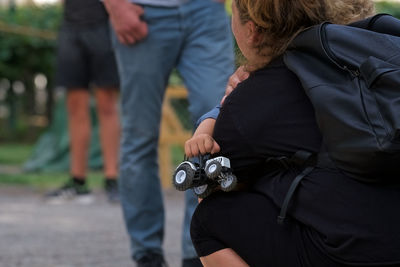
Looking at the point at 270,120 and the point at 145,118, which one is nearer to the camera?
the point at 270,120

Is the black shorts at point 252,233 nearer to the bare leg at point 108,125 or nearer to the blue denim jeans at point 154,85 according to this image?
the blue denim jeans at point 154,85

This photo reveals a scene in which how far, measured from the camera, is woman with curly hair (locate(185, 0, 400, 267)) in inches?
69.3

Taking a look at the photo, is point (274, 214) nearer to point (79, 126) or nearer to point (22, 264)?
point (22, 264)

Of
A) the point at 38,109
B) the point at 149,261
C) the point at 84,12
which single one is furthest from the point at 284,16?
the point at 38,109

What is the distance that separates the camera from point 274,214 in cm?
191

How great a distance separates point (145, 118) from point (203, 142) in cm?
112

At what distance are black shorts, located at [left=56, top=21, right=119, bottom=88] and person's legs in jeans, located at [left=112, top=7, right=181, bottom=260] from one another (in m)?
2.69

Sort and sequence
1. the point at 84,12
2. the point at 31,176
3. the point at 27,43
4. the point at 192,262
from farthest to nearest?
the point at 27,43 < the point at 31,176 < the point at 84,12 < the point at 192,262

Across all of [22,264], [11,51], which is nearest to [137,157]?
[22,264]

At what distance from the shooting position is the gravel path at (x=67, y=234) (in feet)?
12.0

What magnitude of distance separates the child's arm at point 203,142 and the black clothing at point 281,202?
0.09ft

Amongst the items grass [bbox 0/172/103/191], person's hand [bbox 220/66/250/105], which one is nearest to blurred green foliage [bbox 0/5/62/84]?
grass [bbox 0/172/103/191]

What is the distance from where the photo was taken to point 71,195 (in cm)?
583

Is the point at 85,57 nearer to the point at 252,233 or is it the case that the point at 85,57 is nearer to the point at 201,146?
the point at 201,146
